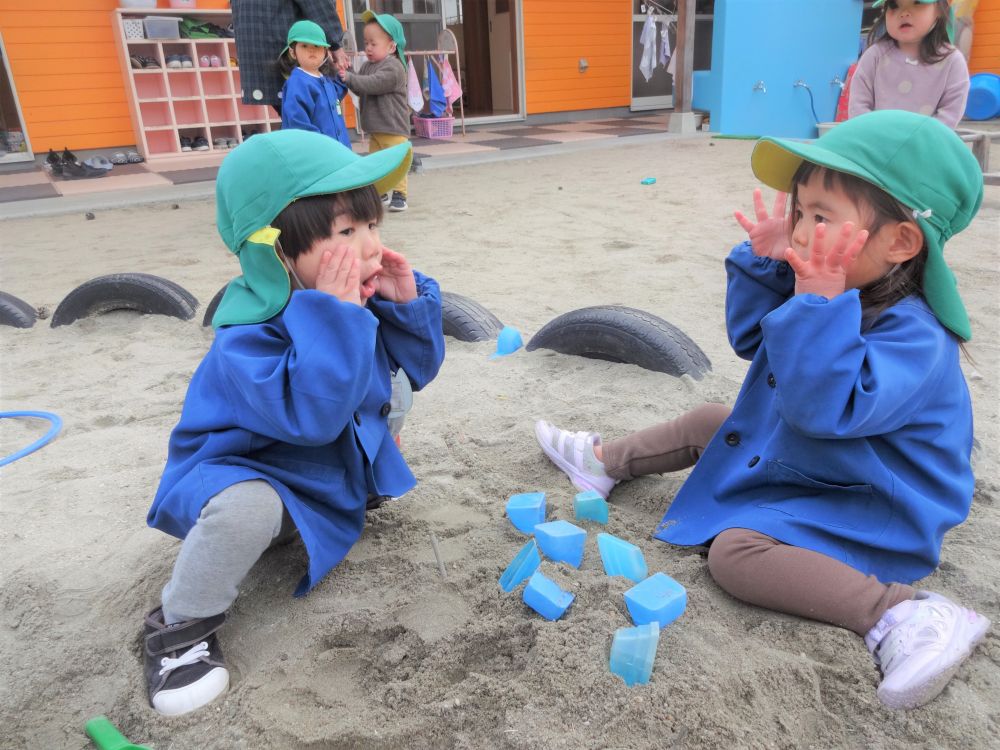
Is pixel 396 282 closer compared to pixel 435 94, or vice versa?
pixel 396 282

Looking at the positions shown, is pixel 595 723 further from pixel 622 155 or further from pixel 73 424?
pixel 622 155

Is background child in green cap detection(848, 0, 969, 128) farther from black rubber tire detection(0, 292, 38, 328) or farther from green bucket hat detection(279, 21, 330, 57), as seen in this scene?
black rubber tire detection(0, 292, 38, 328)

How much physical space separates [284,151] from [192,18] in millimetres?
8997

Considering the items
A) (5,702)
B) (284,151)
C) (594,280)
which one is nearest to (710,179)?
(594,280)

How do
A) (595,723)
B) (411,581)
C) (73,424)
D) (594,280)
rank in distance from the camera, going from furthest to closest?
(594,280) → (73,424) → (411,581) → (595,723)

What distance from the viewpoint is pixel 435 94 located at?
10172 mm

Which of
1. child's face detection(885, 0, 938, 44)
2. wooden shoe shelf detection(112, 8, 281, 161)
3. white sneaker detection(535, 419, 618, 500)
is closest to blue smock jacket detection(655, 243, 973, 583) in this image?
white sneaker detection(535, 419, 618, 500)

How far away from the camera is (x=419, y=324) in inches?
70.6

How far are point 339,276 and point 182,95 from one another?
29.9 feet

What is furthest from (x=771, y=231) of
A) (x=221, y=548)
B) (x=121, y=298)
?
(x=121, y=298)

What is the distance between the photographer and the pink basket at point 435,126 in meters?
10.7

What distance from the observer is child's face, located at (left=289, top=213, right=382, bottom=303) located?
5.25 feet

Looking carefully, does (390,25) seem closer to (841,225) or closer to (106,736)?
(841,225)

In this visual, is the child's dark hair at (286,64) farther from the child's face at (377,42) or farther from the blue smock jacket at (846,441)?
the blue smock jacket at (846,441)
